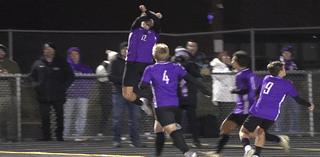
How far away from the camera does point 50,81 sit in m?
11.3

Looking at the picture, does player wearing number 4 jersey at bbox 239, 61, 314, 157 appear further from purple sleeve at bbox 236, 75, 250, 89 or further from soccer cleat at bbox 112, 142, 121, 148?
soccer cleat at bbox 112, 142, 121, 148

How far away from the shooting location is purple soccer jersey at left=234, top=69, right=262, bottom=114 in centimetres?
880

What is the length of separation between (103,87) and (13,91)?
1.62m

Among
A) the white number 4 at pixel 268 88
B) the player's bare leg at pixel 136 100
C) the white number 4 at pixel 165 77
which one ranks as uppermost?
the white number 4 at pixel 165 77

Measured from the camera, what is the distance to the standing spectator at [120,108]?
10594mm

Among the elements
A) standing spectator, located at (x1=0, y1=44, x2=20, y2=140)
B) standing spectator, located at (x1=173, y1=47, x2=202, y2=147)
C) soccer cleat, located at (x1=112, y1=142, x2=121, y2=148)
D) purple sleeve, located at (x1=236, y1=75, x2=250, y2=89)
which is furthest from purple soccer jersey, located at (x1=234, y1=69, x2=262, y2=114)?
standing spectator, located at (x1=0, y1=44, x2=20, y2=140)

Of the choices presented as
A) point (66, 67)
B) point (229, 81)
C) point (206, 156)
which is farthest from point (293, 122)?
point (66, 67)

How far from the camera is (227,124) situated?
898 cm

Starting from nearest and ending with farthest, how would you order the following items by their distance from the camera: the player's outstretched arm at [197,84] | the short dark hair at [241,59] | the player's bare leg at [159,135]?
the player's outstretched arm at [197,84] → the player's bare leg at [159,135] → the short dark hair at [241,59]

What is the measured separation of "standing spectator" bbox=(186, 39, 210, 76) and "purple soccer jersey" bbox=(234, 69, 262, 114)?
1.78 metres

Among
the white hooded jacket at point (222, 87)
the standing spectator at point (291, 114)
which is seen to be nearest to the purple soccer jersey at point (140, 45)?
the white hooded jacket at point (222, 87)

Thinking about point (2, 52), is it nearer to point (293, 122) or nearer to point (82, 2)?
point (293, 122)

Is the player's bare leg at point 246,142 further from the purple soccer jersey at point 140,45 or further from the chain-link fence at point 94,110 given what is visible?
the chain-link fence at point 94,110

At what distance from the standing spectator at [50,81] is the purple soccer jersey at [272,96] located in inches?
163
